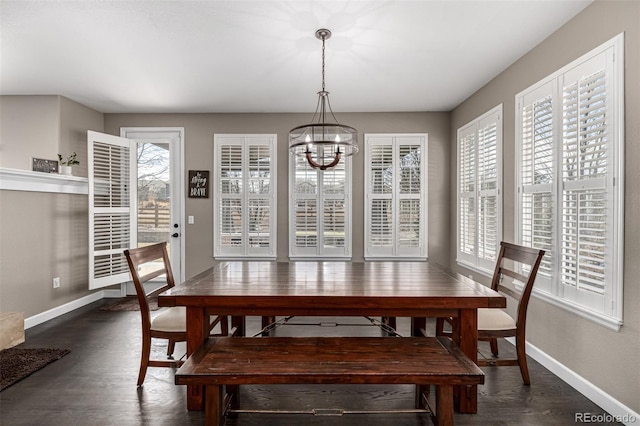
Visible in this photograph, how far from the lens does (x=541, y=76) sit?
Answer: 2.60m

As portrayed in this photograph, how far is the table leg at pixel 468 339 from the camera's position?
1877 mm

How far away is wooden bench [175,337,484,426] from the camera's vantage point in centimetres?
144

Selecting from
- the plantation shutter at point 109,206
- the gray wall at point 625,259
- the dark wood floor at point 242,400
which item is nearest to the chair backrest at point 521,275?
the gray wall at point 625,259

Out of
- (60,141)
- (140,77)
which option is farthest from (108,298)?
(140,77)

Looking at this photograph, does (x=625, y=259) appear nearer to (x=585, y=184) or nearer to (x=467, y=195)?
(x=585, y=184)

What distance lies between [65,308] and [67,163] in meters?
1.71

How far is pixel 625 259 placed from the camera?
186 cm

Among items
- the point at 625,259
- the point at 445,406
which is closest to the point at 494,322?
the point at 625,259

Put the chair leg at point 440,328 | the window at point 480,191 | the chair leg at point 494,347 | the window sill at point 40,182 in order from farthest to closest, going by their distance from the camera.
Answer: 1. the window at point 480,191
2. the window sill at point 40,182
3. the chair leg at point 494,347
4. the chair leg at point 440,328

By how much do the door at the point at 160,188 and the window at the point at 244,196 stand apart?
53cm

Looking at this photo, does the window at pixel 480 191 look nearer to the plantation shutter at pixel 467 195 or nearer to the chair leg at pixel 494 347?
the plantation shutter at pixel 467 195

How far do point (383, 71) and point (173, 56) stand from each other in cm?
191

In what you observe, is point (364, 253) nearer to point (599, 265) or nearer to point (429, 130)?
point (429, 130)

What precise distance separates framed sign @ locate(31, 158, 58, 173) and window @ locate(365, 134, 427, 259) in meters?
3.70
